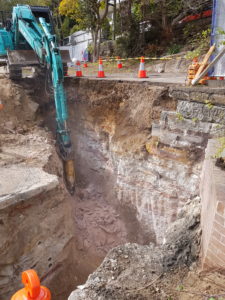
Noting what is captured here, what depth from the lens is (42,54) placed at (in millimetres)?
5922

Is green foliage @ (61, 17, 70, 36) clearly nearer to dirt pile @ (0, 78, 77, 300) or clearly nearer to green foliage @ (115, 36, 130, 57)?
green foliage @ (115, 36, 130, 57)

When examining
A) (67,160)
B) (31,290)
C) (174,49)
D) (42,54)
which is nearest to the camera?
(31,290)

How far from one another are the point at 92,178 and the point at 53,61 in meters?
3.41

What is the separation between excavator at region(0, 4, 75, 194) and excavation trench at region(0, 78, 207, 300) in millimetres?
451

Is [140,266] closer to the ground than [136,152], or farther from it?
closer to the ground

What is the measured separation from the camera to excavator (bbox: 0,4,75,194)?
5.72 meters

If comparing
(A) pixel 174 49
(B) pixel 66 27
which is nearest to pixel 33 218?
(A) pixel 174 49

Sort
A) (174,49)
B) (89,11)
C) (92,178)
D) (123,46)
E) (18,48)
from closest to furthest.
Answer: (92,178) < (18,48) < (174,49) < (123,46) < (89,11)

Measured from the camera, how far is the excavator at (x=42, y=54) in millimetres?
5723

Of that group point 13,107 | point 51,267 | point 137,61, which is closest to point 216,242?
point 51,267

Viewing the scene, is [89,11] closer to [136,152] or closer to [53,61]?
[53,61]

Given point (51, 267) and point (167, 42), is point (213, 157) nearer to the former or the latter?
point (51, 267)

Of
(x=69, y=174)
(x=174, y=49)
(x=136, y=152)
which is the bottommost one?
(x=69, y=174)

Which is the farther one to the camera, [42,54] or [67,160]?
[67,160]
